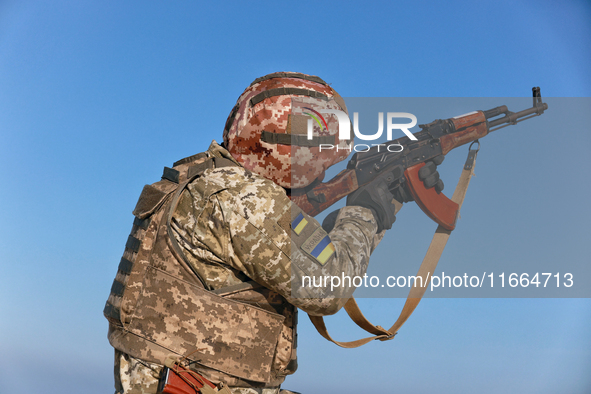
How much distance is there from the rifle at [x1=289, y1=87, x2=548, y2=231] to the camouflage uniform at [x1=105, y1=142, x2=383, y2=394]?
776mm

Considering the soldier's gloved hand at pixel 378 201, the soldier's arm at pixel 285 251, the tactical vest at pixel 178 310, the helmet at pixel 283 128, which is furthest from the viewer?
the soldier's gloved hand at pixel 378 201

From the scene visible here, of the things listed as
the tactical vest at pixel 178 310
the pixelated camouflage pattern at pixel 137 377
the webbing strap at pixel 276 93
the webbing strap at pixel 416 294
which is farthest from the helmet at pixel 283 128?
the pixelated camouflage pattern at pixel 137 377

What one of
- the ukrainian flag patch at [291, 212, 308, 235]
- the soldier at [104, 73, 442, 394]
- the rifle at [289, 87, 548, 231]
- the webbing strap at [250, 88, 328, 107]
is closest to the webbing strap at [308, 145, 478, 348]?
the rifle at [289, 87, 548, 231]

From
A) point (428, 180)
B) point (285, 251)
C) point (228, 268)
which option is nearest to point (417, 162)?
point (428, 180)

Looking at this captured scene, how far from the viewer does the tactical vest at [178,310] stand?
8.75ft

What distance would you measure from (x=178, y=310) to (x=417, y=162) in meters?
2.15

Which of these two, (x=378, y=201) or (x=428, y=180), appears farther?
(x=428, y=180)

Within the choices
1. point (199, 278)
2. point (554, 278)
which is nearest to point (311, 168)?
point (199, 278)

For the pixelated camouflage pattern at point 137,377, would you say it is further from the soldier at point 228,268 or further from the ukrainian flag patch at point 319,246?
the ukrainian flag patch at point 319,246

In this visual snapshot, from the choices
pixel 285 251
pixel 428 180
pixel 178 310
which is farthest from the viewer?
pixel 428 180

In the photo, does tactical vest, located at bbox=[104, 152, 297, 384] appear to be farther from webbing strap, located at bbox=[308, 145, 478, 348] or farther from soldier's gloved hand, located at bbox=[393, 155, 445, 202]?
soldier's gloved hand, located at bbox=[393, 155, 445, 202]

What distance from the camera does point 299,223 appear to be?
8.75 ft

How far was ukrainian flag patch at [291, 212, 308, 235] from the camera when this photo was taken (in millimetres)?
2629

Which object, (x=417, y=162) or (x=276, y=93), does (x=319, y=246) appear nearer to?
(x=276, y=93)
